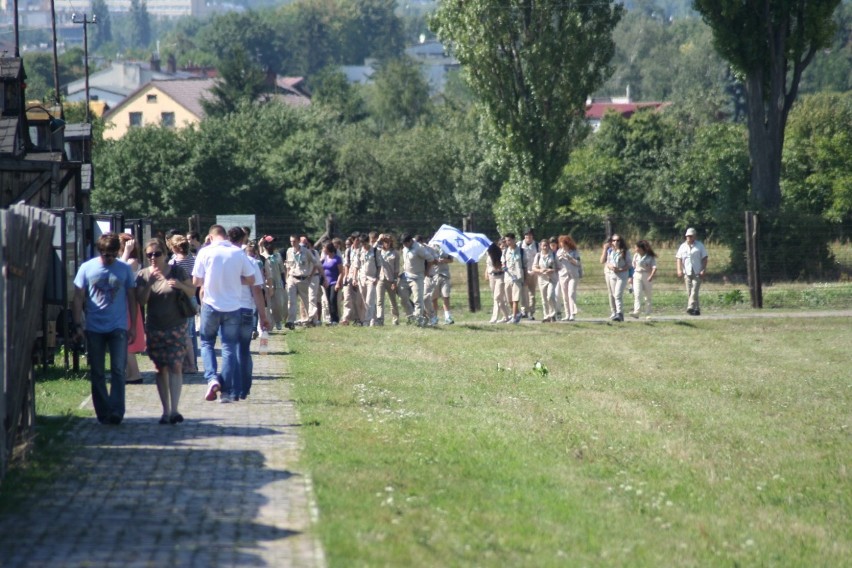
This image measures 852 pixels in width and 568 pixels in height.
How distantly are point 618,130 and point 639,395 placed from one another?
57.1m

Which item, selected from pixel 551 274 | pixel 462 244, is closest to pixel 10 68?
pixel 462 244

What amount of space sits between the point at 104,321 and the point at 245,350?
6.58 ft

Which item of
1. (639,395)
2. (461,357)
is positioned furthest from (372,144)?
(639,395)

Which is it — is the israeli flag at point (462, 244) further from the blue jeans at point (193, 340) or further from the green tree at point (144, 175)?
the green tree at point (144, 175)

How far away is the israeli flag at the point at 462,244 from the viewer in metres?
29.6

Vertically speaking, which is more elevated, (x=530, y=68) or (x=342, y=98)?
(x=342, y=98)

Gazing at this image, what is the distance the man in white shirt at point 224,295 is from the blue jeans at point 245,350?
0.06m

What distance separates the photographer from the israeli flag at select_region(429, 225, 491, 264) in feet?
97.0

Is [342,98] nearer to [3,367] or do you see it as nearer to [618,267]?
[618,267]

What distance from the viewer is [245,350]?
565 inches

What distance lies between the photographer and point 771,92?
39.7 meters

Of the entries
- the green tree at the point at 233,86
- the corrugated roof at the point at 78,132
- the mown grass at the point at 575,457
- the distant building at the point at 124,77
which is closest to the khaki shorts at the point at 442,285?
the mown grass at the point at 575,457

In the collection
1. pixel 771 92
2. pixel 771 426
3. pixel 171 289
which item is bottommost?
pixel 771 426

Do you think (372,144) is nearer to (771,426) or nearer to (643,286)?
(643,286)
